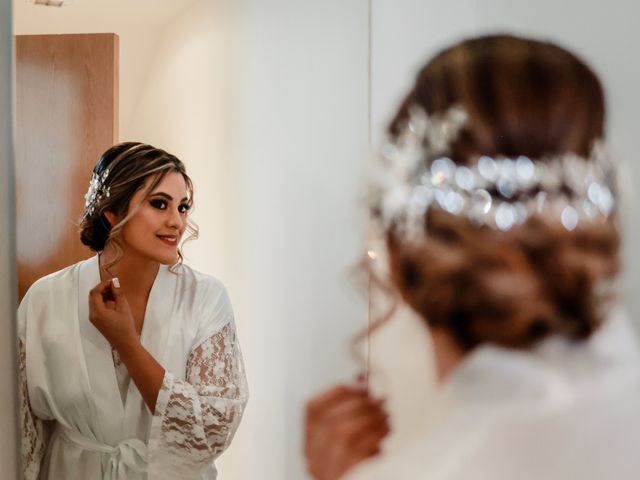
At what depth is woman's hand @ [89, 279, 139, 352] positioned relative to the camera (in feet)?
3.84

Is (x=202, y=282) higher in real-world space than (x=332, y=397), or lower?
higher

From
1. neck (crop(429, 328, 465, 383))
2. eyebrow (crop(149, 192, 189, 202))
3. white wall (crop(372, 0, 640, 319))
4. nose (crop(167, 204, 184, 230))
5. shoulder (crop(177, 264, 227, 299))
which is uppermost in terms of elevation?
white wall (crop(372, 0, 640, 319))

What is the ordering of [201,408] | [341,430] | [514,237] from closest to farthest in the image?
[514,237], [341,430], [201,408]

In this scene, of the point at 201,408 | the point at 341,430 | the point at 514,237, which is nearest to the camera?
the point at 514,237

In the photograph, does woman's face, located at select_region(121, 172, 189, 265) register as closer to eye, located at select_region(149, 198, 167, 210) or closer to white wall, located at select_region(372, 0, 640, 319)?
eye, located at select_region(149, 198, 167, 210)

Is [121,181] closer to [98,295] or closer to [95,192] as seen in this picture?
[95,192]

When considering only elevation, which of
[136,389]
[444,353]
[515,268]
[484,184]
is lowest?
[136,389]

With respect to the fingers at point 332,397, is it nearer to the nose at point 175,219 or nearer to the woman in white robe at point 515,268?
the woman in white robe at point 515,268

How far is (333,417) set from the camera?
1065 millimetres

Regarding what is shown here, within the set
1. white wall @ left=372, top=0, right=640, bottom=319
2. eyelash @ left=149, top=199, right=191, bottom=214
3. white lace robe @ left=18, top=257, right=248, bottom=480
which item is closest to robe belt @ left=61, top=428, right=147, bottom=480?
white lace robe @ left=18, top=257, right=248, bottom=480

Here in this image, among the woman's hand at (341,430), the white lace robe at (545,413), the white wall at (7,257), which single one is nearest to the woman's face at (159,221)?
the white wall at (7,257)

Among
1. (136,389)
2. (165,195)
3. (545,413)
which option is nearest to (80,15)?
(165,195)

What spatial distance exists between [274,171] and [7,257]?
46 cm

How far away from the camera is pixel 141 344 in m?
1.16
